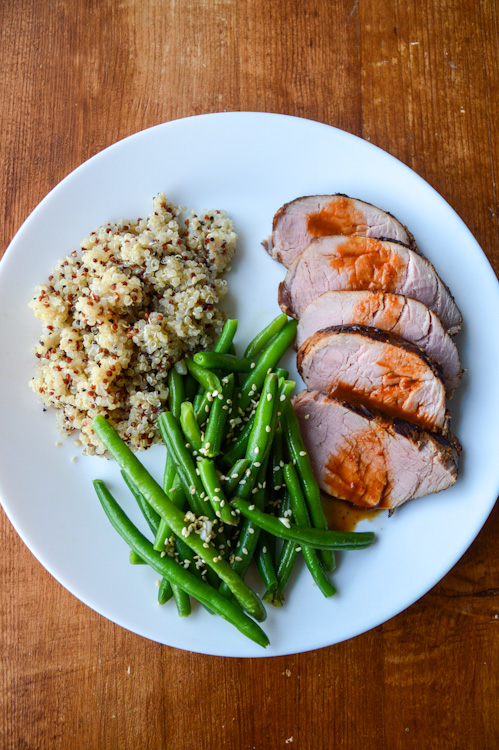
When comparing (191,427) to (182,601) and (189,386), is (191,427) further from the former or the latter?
(182,601)

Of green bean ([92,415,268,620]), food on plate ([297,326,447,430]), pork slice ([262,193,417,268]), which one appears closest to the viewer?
green bean ([92,415,268,620])

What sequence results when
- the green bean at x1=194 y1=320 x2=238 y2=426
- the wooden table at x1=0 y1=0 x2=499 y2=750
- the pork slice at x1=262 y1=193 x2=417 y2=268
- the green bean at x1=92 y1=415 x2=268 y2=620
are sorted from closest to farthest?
1. the green bean at x1=92 y1=415 x2=268 y2=620
2. the green bean at x1=194 y1=320 x2=238 y2=426
3. the pork slice at x1=262 y1=193 x2=417 y2=268
4. the wooden table at x1=0 y1=0 x2=499 y2=750

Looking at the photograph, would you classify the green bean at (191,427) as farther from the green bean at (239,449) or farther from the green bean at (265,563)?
the green bean at (265,563)

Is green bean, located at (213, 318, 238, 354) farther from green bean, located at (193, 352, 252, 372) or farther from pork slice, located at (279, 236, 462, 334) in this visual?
pork slice, located at (279, 236, 462, 334)

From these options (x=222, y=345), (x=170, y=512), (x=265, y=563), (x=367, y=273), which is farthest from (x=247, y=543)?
(x=367, y=273)

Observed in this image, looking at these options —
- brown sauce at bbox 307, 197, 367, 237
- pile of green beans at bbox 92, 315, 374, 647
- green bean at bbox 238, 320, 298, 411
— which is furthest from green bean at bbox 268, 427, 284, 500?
brown sauce at bbox 307, 197, 367, 237

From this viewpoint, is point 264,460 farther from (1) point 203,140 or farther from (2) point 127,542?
(1) point 203,140
